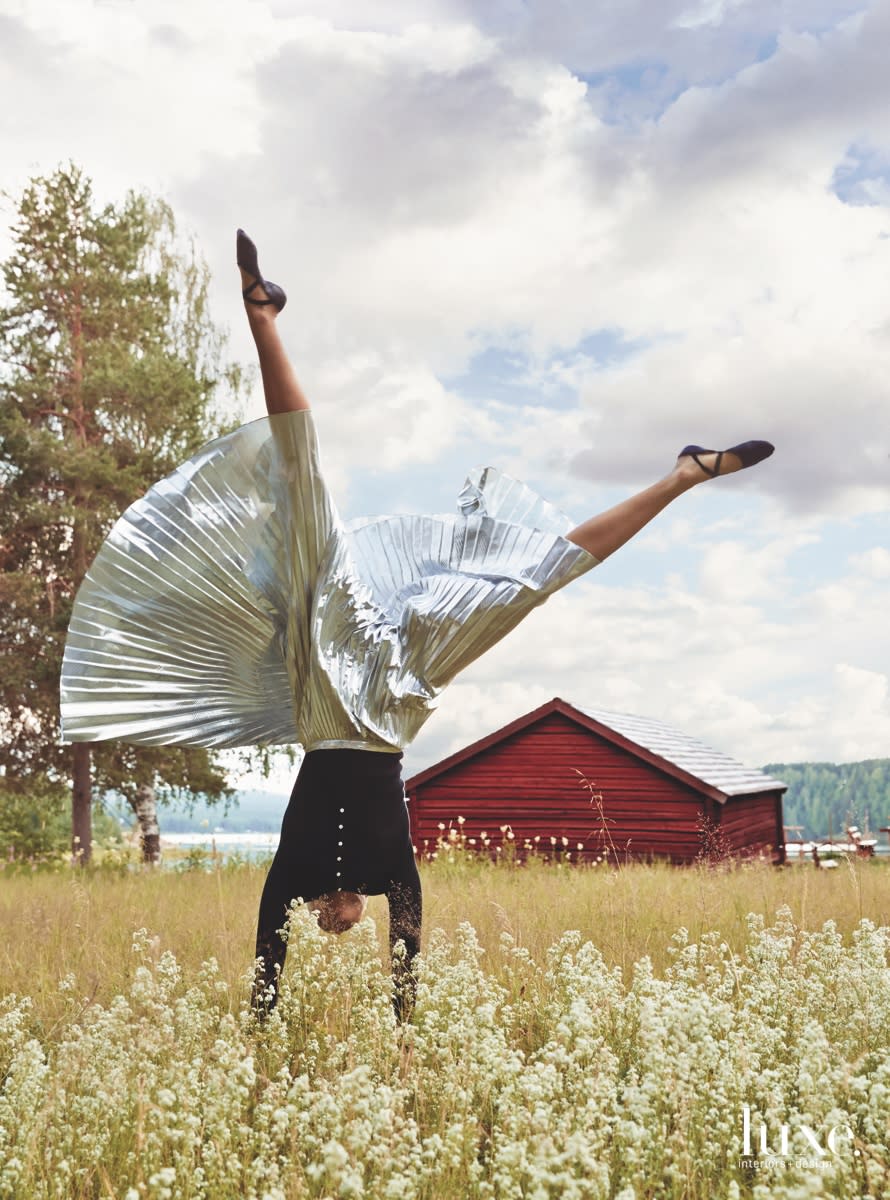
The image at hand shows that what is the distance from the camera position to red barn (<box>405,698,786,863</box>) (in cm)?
1634

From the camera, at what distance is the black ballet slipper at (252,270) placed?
12.8ft

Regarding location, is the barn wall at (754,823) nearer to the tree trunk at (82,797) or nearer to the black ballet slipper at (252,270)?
the tree trunk at (82,797)

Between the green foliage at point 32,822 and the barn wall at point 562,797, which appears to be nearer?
the barn wall at point 562,797

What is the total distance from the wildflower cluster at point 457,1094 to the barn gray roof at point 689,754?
12206 millimetres

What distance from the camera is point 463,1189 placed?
274cm

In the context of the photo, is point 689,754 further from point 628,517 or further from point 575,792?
point 628,517

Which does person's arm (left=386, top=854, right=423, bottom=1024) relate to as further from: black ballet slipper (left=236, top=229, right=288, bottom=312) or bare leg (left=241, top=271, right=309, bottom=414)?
black ballet slipper (left=236, top=229, right=288, bottom=312)

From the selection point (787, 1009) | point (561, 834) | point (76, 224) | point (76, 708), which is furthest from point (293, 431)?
point (76, 224)

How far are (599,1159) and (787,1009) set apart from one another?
157cm

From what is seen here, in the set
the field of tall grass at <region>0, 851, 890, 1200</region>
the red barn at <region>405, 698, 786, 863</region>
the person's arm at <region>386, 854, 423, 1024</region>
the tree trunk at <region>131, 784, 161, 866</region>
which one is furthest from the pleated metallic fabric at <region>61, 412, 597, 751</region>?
the tree trunk at <region>131, 784, 161, 866</region>

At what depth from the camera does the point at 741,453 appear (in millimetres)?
4367
